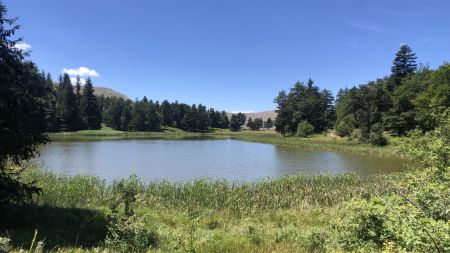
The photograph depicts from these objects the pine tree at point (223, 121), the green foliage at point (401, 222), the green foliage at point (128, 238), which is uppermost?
the pine tree at point (223, 121)

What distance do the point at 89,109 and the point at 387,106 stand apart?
90138mm

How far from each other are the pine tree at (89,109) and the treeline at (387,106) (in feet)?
198

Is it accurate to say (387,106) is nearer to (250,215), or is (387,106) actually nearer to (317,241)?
(250,215)

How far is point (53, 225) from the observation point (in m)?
10.7

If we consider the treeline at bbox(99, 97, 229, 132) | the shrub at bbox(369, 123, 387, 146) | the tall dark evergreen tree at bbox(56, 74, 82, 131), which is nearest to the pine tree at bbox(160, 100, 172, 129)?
the treeline at bbox(99, 97, 229, 132)

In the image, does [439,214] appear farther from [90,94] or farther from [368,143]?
[90,94]

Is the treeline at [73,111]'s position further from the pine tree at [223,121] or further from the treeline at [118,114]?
the pine tree at [223,121]

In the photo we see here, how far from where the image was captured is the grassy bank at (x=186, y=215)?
8.56 metres

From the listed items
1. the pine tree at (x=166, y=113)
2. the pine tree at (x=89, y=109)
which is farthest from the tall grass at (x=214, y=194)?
the pine tree at (x=166, y=113)

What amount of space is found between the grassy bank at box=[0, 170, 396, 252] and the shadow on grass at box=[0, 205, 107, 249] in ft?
0.08

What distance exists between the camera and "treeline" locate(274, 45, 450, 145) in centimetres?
5744

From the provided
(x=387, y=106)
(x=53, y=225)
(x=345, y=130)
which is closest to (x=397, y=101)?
(x=387, y=106)

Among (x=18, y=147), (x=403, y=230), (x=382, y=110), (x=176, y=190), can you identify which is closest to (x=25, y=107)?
(x=18, y=147)

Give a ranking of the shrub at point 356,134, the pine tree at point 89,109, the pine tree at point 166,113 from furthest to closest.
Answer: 1. the pine tree at point 166,113
2. the pine tree at point 89,109
3. the shrub at point 356,134
